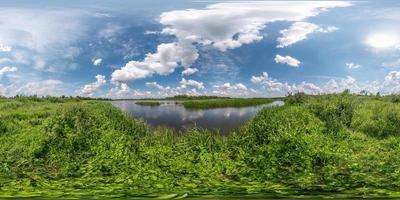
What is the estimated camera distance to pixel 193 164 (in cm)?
922

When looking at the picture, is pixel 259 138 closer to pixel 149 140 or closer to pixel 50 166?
pixel 149 140

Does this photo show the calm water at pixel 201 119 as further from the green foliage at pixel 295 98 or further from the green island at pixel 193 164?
the green island at pixel 193 164

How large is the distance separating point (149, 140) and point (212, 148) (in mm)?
2178

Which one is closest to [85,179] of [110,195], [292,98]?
[110,195]

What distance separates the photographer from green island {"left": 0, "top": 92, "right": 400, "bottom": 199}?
6109 mm

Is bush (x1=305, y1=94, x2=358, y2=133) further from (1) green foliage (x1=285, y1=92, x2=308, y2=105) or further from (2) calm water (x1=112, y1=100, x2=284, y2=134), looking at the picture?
(1) green foliage (x1=285, y1=92, x2=308, y2=105)

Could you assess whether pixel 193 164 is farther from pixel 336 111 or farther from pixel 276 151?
pixel 336 111

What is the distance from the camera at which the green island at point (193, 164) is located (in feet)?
20.0

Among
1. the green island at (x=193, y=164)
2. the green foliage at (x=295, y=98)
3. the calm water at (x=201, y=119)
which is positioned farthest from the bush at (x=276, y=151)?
the green foliage at (x=295, y=98)

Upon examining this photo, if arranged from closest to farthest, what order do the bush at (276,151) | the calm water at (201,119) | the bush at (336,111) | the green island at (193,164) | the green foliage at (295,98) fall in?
the green island at (193,164) < the bush at (276,151) < the bush at (336,111) < the calm water at (201,119) < the green foliage at (295,98)

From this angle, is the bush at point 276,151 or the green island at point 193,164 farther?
the bush at point 276,151

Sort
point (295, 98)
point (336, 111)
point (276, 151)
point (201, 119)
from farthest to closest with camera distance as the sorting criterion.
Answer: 1. point (201, 119)
2. point (295, 98)
3. point (336, 111)
4. point (276, 151)

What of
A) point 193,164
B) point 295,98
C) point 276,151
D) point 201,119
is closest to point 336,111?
point 276,151

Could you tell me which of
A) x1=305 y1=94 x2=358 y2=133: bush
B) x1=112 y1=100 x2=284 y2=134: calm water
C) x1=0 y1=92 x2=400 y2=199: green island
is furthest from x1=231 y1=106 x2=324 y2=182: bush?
x1=112 y1=100 x2=284 y2=134: calm water
